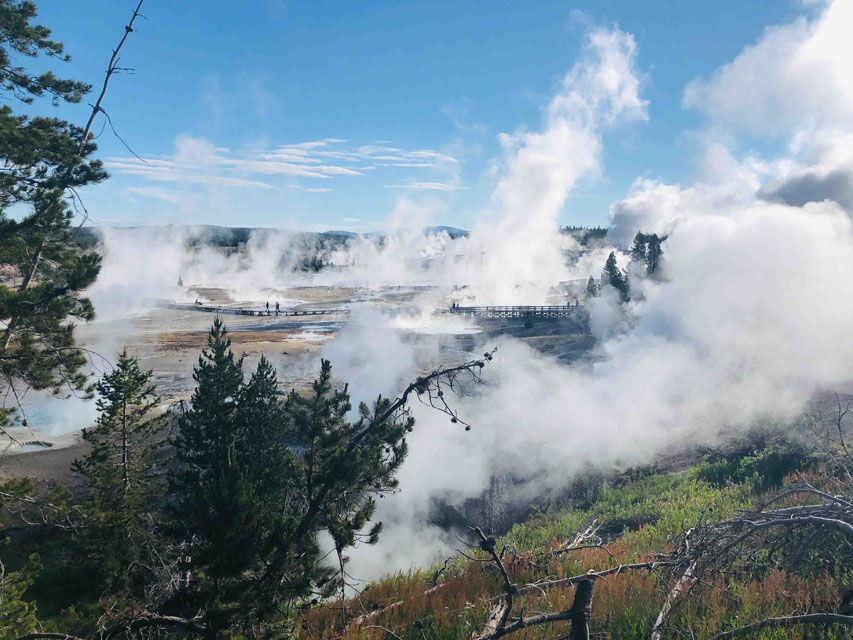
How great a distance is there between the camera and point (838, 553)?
5.18 meters

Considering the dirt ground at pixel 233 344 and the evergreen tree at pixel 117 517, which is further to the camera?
the dirt ground at pixel 233 344

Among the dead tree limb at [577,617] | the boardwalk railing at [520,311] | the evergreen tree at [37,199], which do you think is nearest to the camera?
the dead tree limb at [577,617]

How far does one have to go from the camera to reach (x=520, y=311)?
180 feet

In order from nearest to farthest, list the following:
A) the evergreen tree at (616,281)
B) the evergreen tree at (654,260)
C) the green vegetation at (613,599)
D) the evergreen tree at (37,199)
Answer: the green vegetation at (613,599), the evergreen tree at (37,199), the evergreen tree at (616,281), the evergreen tree at (654,260)

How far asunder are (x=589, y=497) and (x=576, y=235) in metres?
117

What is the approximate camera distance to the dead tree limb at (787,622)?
3.42 meters

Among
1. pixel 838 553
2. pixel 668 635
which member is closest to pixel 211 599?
pixel 668 635

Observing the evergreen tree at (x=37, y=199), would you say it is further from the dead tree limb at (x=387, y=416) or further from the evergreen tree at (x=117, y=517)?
the dead tree limb at (x=387, y=416)

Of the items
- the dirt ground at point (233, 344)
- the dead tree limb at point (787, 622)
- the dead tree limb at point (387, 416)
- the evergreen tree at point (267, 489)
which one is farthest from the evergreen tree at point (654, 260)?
the dead tree limb at point (387, 416)

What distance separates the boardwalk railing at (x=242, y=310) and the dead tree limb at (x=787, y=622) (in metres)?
58.9

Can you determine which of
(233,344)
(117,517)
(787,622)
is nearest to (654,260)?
(233,344)

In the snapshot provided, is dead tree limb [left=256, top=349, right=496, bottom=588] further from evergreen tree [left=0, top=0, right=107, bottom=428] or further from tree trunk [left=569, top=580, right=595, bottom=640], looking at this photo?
evergreen tree [left=0, top=0, right=107, bottom=428]

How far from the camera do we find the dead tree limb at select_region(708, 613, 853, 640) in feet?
11.2

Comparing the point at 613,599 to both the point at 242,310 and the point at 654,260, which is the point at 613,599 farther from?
the point at 242,310
